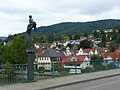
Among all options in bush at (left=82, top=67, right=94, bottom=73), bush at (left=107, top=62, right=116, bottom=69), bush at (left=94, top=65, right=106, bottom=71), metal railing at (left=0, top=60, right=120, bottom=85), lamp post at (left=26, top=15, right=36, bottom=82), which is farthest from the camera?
bush at (left=107, top=62, right=116, bottom=69)

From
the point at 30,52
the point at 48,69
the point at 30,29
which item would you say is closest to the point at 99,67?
the point at 48,69

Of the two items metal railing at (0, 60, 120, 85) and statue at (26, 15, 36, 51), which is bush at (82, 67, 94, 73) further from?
statue at (26, 15, 36, 51)

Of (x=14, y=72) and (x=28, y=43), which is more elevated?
(x=28, y=43)

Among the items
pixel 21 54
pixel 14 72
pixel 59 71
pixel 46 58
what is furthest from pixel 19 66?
pixel 46 58

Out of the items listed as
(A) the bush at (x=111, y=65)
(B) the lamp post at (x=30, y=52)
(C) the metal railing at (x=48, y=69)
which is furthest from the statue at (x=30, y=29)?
(A) the bush at (x=111, y=65)

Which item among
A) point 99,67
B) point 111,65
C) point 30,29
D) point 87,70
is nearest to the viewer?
point 30,29

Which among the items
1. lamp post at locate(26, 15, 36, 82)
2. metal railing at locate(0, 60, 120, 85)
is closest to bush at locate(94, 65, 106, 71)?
metal railing at locate(0, 60, 120, 85)

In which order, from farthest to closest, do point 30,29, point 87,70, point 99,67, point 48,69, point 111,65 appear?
1. point 111,65
2. point 99,67
3. point 87,70
4. point 48,69
5. point 30,29

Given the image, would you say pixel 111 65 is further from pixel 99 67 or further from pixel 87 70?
pixel 87 70

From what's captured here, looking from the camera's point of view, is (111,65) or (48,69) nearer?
(48,69)

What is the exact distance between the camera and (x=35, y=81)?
18234 mm

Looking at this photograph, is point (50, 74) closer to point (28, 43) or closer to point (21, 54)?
point (28, 43)

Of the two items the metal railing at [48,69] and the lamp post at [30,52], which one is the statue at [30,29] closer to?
the lamp post at [30,52]

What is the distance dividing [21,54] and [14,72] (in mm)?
67706
